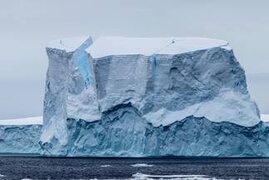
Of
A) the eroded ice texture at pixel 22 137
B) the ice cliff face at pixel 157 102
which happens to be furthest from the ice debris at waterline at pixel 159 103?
the eroded ice texture at pixel 22 137

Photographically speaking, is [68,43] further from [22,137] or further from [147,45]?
[22,137]

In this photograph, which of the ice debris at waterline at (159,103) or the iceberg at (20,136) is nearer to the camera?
the ice debris at waterline at (159,103)

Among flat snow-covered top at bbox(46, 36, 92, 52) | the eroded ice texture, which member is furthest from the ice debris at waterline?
the eroded ice texture

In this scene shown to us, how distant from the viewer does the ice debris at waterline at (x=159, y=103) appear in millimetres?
35688

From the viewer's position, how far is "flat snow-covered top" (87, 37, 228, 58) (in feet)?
122

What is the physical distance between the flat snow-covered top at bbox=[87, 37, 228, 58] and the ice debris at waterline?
0.05 metres

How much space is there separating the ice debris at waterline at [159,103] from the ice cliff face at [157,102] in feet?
0.14

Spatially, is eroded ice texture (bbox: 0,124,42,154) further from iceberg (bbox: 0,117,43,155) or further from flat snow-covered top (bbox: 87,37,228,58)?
flat snow-covered top (bbox: 87,37,228,58)

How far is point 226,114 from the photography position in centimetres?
3575

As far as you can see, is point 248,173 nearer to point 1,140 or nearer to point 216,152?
point 216,152

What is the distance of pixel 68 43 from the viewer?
1612 inches

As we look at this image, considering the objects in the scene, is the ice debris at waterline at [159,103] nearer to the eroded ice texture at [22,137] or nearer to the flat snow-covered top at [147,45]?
the flat snow-covered top at [147,45]

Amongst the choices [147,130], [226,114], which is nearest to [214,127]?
[226,114]

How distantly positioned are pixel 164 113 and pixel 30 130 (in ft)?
44.1
